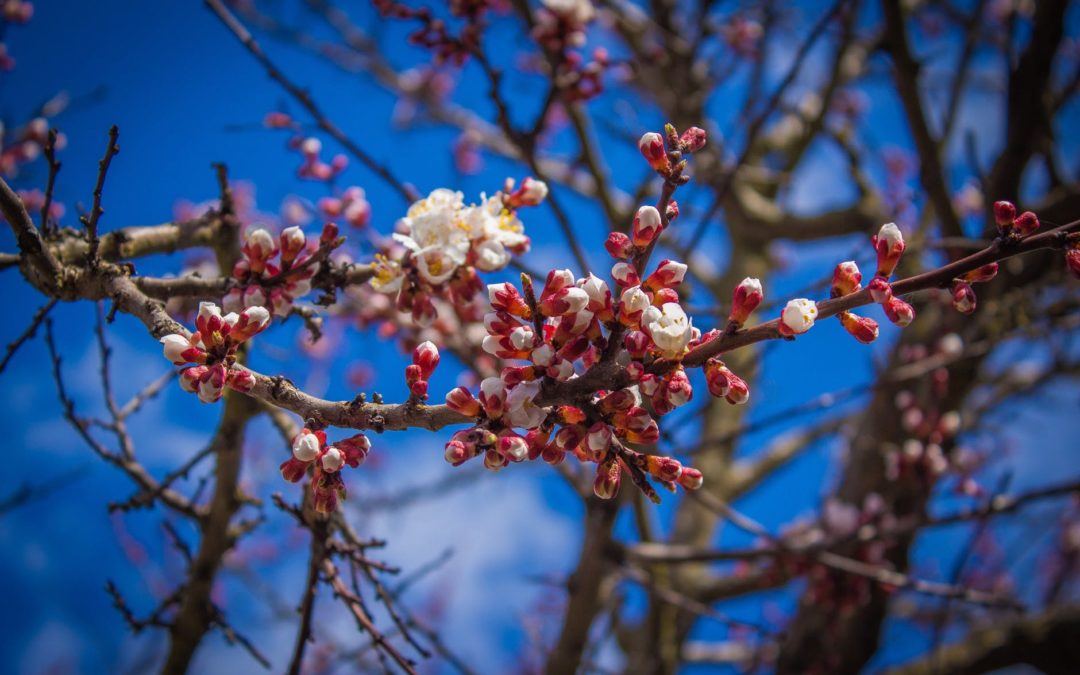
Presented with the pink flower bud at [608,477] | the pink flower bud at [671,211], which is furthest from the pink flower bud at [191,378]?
the pink flower bud at [671,211]

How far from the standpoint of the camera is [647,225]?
47.1 inches

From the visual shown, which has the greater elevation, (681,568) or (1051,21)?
(1051,21)

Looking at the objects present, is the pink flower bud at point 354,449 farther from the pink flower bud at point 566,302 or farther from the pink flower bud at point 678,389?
the pink flower bud at point 678,389

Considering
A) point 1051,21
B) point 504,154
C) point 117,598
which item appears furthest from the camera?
point 504,154

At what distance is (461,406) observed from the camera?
114cm

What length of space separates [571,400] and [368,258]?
1477 mm

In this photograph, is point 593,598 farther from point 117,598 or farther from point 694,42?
point 694,42

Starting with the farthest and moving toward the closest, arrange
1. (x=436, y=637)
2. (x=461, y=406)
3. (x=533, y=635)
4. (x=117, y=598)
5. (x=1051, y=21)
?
(x=533, y=635) < (x=1051, y=21) < (x=436, y=637) < (x=117, y=598) < (x=461, y=406)

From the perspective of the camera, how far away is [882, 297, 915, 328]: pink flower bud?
3.62ft

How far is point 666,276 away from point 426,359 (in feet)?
1.65

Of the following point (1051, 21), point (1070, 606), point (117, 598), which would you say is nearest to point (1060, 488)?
point (1070, 606)

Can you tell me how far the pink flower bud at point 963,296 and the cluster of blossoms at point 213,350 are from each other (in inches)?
50.6

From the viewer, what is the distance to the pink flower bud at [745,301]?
1139 mm

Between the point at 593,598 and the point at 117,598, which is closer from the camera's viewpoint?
the point at 117,598
